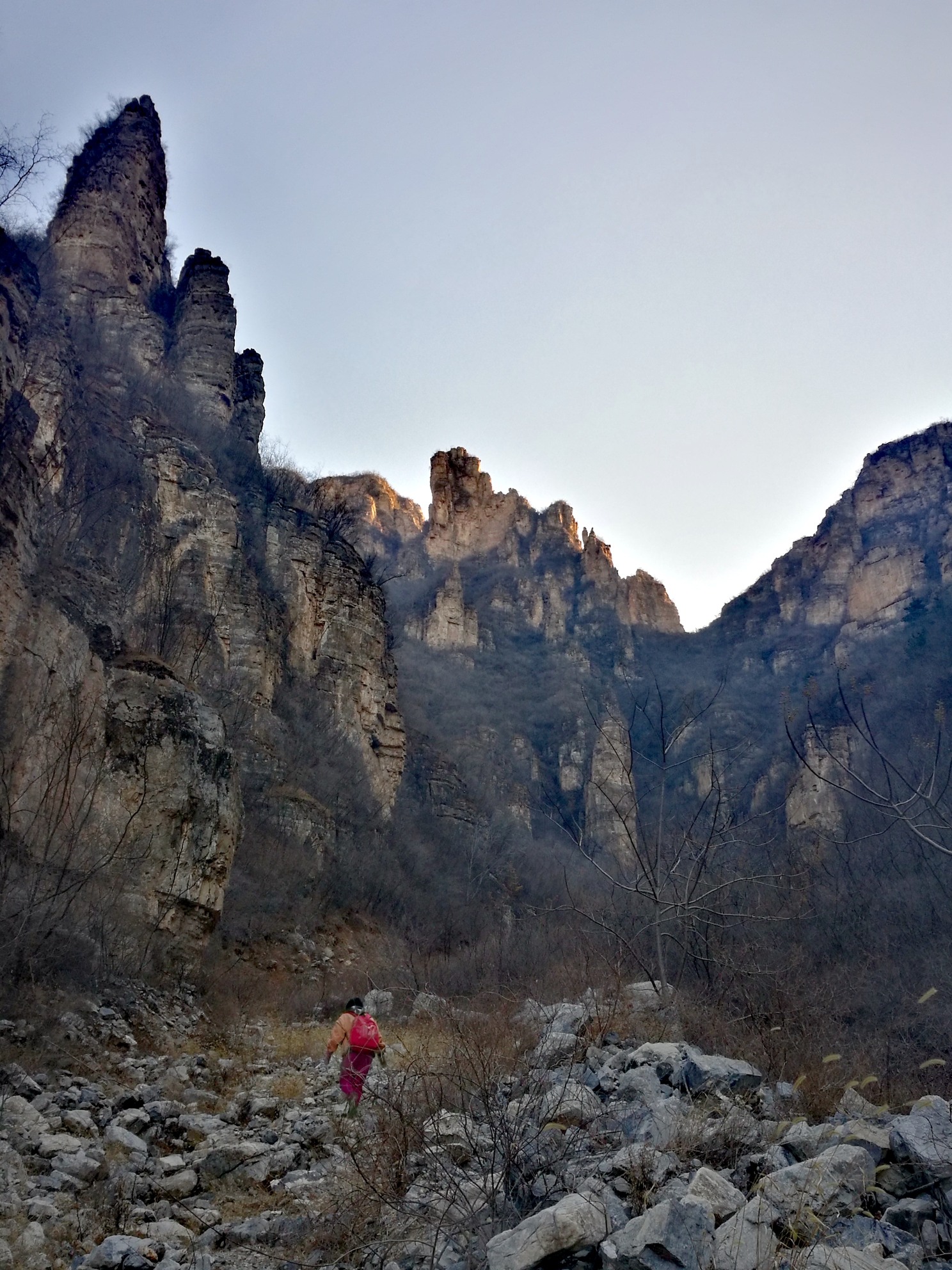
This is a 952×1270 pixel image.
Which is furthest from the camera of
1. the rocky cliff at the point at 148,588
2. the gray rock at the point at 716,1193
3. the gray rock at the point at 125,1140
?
the rocky cliff at the point at 148,588

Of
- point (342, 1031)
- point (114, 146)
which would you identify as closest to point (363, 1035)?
point (342, 1031)

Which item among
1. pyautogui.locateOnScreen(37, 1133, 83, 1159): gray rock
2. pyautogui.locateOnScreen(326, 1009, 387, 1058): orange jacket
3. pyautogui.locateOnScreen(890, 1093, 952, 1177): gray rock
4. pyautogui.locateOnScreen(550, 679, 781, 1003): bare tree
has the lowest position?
pyautogui.locateOnScreen(37, 1133, 83, 1159): gray rock

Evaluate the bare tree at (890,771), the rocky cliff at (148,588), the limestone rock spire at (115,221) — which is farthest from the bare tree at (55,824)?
the limestone rock spire at (115,221)

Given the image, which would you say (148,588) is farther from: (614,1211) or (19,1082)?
(614,1211)

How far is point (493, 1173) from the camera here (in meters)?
3.32

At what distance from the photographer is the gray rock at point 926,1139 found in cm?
339

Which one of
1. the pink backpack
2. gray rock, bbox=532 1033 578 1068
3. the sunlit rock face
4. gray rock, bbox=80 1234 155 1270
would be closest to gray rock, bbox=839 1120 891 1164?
gray rock, bbox=532 1033 578 1068

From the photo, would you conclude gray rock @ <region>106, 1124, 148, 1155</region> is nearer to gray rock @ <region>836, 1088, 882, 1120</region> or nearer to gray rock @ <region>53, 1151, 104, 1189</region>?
gray rock @ <region>53, 1151, 104, 1189</region>

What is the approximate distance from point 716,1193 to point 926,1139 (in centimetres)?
117

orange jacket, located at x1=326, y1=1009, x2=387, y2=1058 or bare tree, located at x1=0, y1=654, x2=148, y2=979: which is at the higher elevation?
bare tree, located at x1=0, y1=654, x2=148, y2=979

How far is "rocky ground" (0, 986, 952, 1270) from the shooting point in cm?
289

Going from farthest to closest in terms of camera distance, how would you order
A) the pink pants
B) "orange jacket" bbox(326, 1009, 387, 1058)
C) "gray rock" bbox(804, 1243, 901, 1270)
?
"orange jacket" bbox(326, 1009, 387, 1058), the pink pants, "gray rock" bbox(804, 1243, 901, 1270)

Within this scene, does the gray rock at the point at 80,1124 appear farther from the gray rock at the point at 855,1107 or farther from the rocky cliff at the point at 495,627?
the rocky cliff at the point at 495,627

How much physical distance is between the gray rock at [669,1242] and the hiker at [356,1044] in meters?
3.45
